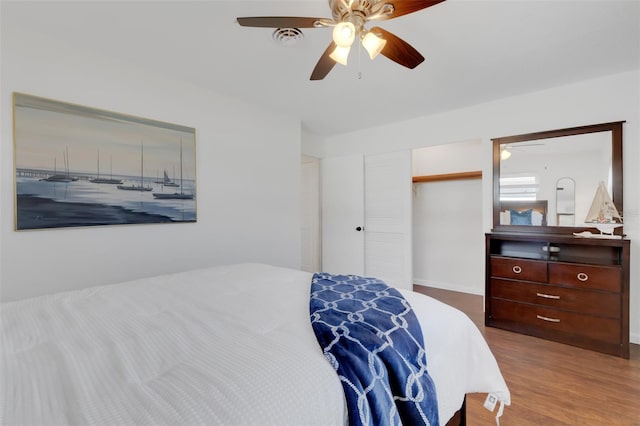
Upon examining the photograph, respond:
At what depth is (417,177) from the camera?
4.42 metres

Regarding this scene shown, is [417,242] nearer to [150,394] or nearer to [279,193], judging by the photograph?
[279,193]

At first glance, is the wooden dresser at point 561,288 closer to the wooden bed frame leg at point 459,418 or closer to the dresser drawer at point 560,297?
the dresser drawer at point 560,297

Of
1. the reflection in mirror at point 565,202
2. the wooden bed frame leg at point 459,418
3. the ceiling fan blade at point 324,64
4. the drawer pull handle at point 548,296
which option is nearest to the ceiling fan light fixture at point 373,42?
the ceiling fan blade at point 324,64

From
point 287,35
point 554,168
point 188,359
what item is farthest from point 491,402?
point 554,168

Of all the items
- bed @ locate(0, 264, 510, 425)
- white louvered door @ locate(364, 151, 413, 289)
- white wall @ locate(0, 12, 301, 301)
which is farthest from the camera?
white louvered door @ locate(364, 151, 413, 289)

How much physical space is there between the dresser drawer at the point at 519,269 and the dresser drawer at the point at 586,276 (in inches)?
2.9

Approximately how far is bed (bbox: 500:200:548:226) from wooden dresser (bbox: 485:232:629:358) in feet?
0.73

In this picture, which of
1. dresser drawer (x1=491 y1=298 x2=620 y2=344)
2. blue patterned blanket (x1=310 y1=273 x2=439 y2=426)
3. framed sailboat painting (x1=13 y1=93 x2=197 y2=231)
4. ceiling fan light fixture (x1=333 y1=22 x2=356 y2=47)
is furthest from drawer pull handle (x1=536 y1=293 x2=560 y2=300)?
framed sailboat painting (x1=13 y1=93 x2=197 y2=231)

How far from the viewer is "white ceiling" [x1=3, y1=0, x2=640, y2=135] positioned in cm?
178

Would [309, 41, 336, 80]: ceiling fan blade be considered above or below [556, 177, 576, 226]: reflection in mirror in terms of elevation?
above

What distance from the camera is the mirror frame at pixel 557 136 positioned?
102 inches

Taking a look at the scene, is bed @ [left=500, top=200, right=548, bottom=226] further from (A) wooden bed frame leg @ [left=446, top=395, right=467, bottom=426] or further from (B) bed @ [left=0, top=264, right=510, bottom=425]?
(A) wooden bed frame leg @ [left=446, top=395, right=467, bottom=426]

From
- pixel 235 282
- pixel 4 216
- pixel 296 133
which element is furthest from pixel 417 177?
pixel 4 216

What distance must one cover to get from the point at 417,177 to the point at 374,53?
3066 mm
